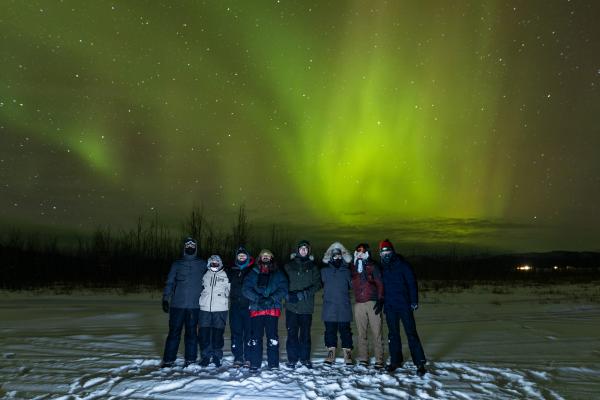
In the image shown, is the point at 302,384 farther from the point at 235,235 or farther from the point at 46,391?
the point at 235,235

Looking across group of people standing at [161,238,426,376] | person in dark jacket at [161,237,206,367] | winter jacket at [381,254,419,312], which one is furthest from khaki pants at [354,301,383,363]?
person in dark jacket at [161,237,206,367]

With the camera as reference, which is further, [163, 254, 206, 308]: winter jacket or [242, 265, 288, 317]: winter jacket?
[163, 254, 206, 308]: winter jacket

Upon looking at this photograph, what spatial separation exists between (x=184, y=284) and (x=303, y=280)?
1.89 m

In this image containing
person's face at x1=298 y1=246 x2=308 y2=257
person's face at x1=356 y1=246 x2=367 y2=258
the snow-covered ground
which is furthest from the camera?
person's face at x1=356 y1=246 x2=367 y2=258

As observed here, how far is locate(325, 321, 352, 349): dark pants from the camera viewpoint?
7218mm

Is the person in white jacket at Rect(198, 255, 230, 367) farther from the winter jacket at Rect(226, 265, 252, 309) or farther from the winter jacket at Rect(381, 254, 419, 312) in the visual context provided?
the winter jacket at Rect(381, 254, 419, 312)

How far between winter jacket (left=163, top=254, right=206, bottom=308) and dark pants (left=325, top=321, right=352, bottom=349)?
2192 millimetres

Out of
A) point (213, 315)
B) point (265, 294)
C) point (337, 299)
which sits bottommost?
point (213, 315)

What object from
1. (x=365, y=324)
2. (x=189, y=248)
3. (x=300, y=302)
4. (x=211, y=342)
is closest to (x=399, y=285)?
(x=365, y=324)

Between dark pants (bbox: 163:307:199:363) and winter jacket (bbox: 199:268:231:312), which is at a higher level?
winter jacket (bbox: 199:268:231:312)

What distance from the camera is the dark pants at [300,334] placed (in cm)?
706

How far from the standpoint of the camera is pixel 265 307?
683cm

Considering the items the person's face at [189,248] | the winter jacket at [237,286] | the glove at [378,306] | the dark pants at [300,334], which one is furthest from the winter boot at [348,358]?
the person's face at [189,248]

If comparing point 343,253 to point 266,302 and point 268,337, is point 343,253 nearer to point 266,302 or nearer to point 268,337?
point 266,302
